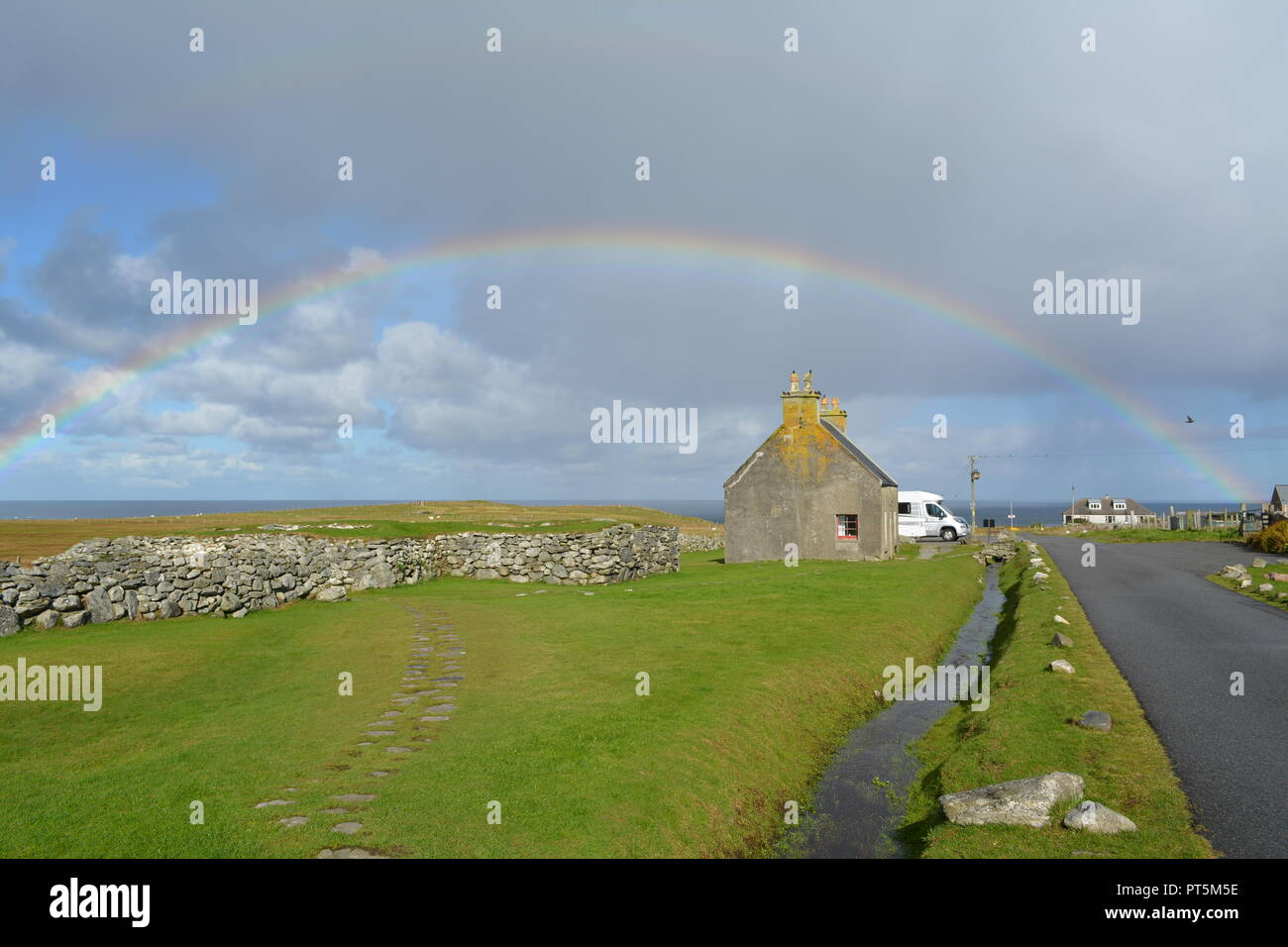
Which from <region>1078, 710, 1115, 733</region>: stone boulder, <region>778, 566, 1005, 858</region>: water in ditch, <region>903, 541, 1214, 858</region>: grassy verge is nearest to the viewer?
<region>903, 541, 1214, 858</region>: grassy verge

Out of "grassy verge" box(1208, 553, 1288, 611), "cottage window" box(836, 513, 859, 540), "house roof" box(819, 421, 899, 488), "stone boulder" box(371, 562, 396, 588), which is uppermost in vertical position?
"house roof" box(819, 421, 899, 488)

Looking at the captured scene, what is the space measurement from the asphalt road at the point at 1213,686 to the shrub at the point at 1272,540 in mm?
19613

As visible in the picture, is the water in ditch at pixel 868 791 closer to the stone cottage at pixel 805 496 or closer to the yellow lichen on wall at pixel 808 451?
the stone cottage at pixel 805 496

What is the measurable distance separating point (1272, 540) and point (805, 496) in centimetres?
2944

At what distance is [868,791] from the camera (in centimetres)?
1443

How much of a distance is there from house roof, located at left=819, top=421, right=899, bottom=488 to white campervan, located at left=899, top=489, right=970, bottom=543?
1655 cm

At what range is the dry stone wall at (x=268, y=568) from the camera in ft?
64.2

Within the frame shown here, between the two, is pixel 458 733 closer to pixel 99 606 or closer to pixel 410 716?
pixel 410 716

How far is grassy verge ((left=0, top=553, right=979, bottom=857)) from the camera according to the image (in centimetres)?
896

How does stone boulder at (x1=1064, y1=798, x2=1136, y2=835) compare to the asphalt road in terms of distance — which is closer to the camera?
stone boulder at (x1=1064, y1=798, x2=1136, y2=835)

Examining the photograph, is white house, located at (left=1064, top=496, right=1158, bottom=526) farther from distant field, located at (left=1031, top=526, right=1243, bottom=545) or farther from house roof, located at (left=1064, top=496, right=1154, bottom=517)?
distant field, located at (left=1031, top=526, right=1243, bottom=545)

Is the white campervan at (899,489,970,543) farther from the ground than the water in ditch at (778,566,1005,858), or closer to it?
farther from the ground

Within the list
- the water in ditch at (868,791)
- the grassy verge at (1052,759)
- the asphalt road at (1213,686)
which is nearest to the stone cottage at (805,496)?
the asphalt road at (1213,686)

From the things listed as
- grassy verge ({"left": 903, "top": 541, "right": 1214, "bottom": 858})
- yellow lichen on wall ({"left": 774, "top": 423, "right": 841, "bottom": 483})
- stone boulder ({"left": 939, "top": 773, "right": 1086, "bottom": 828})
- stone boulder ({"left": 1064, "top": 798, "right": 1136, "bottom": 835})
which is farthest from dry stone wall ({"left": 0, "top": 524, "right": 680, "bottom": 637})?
stone boulder ({"left": 1064, "top": 798, "right": 1136, "bottom": 835})
